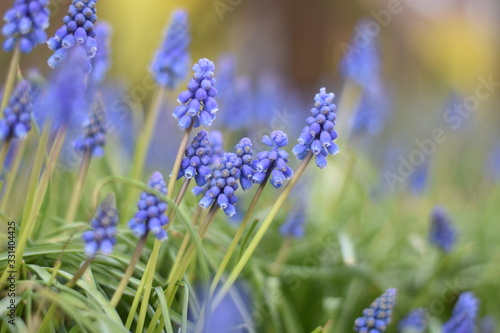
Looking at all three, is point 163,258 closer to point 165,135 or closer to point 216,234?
point 216,234

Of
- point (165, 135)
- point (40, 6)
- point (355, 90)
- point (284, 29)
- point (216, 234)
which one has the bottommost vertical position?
point (216, 234)

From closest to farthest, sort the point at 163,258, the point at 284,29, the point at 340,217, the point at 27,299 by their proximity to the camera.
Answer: the point at 27,299
the point at 163,258
the point at 340,217
the point at 284,29

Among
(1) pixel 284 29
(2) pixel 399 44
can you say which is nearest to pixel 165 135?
(1) pixel 284 29

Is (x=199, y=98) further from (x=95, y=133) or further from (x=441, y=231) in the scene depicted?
(x=441, y=231)

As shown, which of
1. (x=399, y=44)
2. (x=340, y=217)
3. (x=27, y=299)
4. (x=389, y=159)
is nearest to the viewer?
(x=27, y=299)

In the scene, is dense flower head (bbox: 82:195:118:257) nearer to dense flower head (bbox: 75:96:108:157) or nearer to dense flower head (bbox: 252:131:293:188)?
dense flower head (bbox: 252:131:293:188)

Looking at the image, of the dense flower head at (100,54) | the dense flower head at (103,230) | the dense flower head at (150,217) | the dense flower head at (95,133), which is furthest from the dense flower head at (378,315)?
the dense flower head at (100,54)

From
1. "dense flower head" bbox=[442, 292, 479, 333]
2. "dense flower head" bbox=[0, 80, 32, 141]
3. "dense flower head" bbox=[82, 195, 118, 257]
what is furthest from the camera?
"dense flower head" bbox=[442, 292, 479, 333]

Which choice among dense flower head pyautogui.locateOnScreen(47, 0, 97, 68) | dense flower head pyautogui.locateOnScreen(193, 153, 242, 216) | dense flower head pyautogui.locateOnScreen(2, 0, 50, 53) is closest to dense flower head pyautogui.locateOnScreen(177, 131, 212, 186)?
dense flower head pyautogui.locateOnScreen(193, 153, 242, 216)
